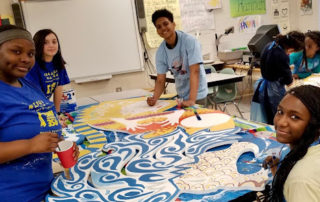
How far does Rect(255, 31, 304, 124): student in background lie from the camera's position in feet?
8.19

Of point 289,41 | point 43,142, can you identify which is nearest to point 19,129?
point 43,142

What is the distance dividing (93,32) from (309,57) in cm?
295

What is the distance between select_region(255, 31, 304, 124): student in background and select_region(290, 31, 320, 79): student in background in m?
0.60

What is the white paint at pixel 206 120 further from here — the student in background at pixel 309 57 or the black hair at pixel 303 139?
the student in background at pixel 309 57

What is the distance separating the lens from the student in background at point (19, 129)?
994 millimetres

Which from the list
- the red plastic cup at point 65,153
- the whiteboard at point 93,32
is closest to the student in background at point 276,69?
the red plastic cup at point 65,153

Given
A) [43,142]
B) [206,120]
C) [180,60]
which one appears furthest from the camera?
[180,60]

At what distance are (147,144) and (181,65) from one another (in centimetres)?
106

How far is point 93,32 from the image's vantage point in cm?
422

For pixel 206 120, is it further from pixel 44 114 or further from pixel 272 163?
pixel 44 114

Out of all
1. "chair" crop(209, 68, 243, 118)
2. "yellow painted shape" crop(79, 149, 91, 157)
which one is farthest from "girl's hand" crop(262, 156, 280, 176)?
"chair" crop(209, 68, 243, 118)

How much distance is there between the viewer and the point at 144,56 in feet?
15.0

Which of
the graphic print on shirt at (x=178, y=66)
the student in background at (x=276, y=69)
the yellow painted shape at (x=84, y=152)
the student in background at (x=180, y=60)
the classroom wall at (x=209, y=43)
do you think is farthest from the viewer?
the classroom wall at (x=209, y=43)

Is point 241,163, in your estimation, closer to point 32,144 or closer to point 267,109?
point 32,144
